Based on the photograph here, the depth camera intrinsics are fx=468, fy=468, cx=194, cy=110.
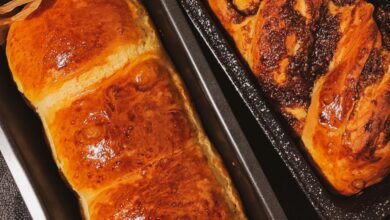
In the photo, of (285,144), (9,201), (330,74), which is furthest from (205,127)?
(9,201)

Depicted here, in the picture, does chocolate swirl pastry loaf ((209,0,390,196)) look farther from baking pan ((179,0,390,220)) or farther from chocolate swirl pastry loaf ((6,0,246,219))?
chocolate swirl pastry loaf ((6,0,246,219))

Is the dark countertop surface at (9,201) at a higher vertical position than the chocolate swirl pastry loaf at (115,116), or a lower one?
lower

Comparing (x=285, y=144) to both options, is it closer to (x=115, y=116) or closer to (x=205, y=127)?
(x=205, y=127)

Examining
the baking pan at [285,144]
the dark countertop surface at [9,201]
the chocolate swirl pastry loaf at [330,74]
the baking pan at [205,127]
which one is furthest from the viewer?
the dark countertop surface at [9,201]

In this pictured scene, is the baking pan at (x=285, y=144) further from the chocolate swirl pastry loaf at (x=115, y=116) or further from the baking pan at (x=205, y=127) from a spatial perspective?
the chocolate swirl pastry loaf at (x=115, y=116)

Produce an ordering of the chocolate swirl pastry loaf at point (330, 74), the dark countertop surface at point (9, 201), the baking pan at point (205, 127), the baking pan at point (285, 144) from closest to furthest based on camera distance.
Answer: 1. the chocolate swirl pastry loaf at point (330, 74)
2. the baking pan at point (285, 144)
3. the baking pan at point (205, 127)
4. the dark countertop surface at point (9, 201)

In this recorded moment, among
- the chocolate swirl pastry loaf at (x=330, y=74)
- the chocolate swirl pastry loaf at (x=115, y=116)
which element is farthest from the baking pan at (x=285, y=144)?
the chocolate swirl pastry loaf at (x=115, y=116)

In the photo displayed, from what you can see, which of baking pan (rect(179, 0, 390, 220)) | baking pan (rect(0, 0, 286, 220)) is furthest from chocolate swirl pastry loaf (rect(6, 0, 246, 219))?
baking pan (rect(179, 0, 390, 220))
